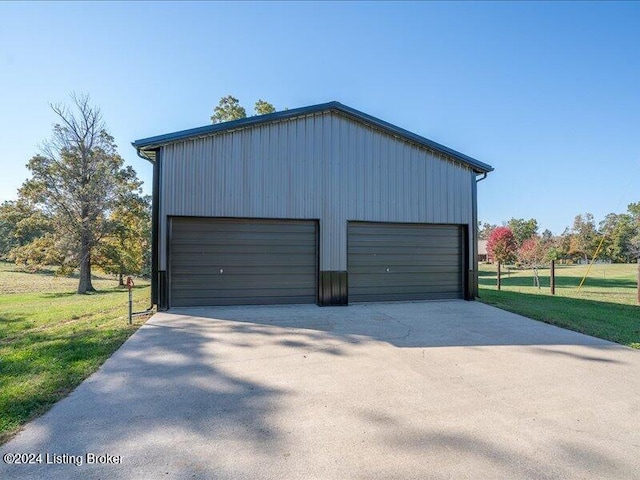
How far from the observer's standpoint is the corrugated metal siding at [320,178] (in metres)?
7.77

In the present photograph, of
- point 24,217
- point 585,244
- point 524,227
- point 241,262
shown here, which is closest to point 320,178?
point 241,262

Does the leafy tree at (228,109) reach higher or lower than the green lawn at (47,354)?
higher

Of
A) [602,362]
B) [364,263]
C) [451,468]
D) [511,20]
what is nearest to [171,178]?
[364,263]

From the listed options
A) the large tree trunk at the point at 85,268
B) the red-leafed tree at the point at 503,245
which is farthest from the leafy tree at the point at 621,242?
the large tree trunk at the point at 85,268

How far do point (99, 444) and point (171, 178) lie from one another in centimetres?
633

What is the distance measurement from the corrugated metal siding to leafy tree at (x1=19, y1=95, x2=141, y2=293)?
42.4ft

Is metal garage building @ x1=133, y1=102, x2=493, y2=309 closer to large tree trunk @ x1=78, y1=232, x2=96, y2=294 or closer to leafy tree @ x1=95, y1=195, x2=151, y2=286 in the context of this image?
large tree trunk @ x1=78, y1=232, x2=96, y2=294

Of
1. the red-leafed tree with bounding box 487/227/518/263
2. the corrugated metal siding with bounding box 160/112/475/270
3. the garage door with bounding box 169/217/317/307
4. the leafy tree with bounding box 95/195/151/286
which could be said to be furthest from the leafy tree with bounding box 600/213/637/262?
the leafy tree with bounding box 95/195/151/286

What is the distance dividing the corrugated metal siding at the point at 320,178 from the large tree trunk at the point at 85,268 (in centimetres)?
1317

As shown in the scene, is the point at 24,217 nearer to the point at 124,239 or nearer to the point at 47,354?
the point at 124,239

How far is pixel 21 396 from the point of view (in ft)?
10.1

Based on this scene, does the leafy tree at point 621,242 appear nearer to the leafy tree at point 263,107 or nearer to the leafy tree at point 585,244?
the leafy tree at point 585,244

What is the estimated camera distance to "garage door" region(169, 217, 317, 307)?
782 centimetres

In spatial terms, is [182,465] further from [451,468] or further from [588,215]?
[588,215]
